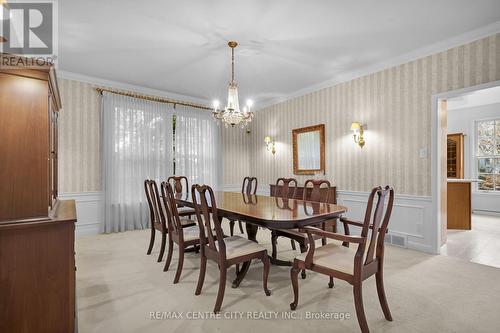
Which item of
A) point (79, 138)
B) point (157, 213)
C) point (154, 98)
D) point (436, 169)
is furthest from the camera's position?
point (154, 98)

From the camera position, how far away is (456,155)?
6891 mm

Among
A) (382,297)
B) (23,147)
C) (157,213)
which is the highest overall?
(23,147)

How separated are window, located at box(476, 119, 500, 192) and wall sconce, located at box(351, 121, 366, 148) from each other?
4.56 meters

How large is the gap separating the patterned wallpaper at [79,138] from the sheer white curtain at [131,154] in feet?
0.52

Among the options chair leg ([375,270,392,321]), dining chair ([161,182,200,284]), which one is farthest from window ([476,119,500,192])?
dining chair ([161,182,200,284])

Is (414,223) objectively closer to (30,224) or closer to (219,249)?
(219,249)

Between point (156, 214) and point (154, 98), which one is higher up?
point (154, 98)

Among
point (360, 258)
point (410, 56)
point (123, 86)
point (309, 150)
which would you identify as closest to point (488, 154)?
point (410, 56)

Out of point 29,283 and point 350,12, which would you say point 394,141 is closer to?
point 350,12

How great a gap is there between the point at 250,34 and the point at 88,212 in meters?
3.90

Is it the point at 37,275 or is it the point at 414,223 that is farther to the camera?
the point at 414,223

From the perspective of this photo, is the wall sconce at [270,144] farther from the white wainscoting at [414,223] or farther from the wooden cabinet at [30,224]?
the wooden cabinet at [30,224]

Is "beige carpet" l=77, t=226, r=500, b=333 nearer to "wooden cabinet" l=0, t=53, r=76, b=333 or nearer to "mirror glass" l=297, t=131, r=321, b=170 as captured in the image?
"wooden cabinet" l=0, t=53, r=76, b=333

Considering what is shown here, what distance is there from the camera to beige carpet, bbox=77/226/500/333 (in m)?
1.87
